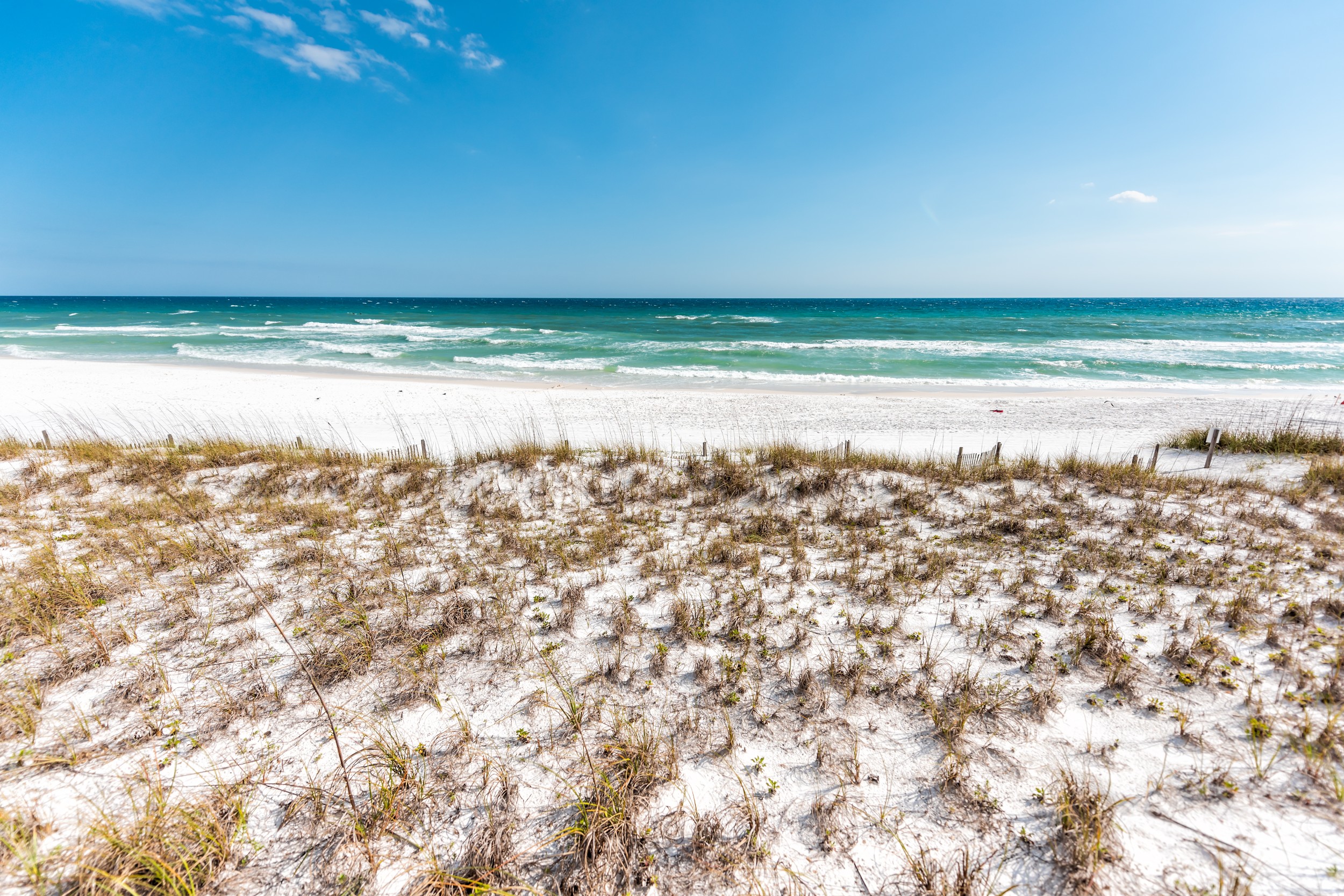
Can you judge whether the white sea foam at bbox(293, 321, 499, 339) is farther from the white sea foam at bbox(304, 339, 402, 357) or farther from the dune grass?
the dune grass

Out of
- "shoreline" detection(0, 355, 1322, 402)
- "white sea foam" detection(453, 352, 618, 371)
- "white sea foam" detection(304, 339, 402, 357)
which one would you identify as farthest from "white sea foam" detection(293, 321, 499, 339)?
"shoreline" detection(0, 355, 1322, 402)

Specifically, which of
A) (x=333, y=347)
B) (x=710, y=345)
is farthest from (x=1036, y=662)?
(x=333, y=347)

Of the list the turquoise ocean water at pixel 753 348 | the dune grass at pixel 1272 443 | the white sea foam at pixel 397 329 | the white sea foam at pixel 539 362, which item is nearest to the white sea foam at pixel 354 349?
the turquoise ocean water at pixel 753 348

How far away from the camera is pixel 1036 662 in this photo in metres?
3.65

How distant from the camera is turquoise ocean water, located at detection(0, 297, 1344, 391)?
23.6 m

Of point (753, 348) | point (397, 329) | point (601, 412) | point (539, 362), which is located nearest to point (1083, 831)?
point (601, 412)

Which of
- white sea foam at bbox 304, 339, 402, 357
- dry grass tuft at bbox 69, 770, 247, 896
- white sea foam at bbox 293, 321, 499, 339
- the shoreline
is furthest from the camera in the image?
white sea foam at bbox 293, 321, 499, 339

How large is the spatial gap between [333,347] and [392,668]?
1426 inches

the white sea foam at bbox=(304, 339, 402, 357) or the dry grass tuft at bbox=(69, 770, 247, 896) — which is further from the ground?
the white sea foam at bbox=(304, 339, 402, 357)

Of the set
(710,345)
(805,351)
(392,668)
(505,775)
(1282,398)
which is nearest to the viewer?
(505,775)

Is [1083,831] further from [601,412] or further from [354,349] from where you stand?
[354,349]

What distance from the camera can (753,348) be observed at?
3284cm

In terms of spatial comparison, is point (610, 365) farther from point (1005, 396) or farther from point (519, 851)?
point (519, 851)

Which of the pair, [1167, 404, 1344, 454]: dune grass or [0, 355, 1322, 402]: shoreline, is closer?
[1167, 404, 1344, 454]: dune grass
